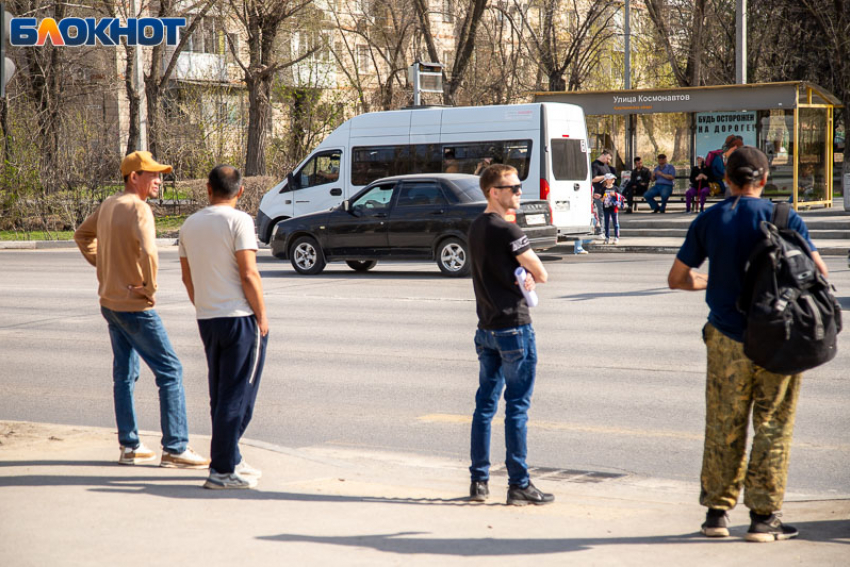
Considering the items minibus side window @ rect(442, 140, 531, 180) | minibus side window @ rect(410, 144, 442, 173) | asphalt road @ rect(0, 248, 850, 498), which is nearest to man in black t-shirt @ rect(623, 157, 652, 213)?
minibus side window @ rect(442, 140, 531, 180)

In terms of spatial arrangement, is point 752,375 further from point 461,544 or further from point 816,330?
point 461,544

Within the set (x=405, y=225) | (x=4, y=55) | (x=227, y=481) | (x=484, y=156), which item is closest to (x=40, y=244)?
(x=484, y=156)

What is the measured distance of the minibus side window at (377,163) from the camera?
22.1m

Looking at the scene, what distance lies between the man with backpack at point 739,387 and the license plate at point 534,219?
42.9ft

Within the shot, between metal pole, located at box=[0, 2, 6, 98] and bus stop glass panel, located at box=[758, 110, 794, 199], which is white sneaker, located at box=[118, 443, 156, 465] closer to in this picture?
metal pole, located at box=[0, 2, 6, 98]

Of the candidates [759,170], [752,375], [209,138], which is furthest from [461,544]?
[209,138]

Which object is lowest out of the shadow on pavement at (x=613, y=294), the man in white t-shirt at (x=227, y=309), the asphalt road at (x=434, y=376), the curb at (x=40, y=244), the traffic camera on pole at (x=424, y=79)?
the asphalt road at (x=434, y=376)

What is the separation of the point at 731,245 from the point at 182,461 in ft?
10.3

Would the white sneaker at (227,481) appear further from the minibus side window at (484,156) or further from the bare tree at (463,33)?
the bare tree at (463,33)

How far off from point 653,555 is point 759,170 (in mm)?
1690

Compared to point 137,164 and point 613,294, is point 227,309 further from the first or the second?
point 613,294

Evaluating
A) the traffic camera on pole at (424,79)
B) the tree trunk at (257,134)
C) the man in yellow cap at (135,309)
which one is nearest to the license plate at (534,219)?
the traffic camera on pole at (424,79)

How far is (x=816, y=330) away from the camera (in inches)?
180

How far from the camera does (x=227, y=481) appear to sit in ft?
18.4
